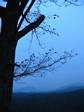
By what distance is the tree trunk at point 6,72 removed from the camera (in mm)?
8945

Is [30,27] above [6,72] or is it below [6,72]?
above

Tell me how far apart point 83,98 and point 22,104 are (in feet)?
11.3

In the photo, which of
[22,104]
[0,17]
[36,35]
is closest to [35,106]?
[22,104]

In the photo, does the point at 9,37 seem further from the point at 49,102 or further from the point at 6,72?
the point at 49,102

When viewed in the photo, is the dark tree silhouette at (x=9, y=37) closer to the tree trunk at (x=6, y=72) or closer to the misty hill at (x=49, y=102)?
the tree trunk at (x=6, y=72)

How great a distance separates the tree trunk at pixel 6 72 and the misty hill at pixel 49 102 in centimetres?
642

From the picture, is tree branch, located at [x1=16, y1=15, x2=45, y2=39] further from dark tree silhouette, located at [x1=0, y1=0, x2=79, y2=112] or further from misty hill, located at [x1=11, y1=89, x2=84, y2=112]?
misty hill, located at [x1=11, y1=89, x2=84, y2=112]

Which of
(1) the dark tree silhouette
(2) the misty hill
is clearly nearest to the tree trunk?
(1) the dark tree silhouette

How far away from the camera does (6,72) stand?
29.7 feet

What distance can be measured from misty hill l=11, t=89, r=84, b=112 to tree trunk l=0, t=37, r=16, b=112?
21.1ft

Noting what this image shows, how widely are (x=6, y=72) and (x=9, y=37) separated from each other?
86cm

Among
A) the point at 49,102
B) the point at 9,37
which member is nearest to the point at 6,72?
the point at 9,37

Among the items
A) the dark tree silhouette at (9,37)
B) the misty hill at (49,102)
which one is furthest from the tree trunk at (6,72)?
the misty hill at (49,102)

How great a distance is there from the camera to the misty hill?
54.2 feet
